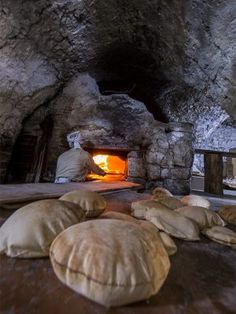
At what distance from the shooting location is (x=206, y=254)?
1156mm

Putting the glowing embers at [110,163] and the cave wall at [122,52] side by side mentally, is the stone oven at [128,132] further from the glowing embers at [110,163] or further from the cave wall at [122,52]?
the glowing embers at [110,163]

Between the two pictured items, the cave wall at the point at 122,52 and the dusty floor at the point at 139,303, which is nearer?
the dusty floor at the point at 139,303

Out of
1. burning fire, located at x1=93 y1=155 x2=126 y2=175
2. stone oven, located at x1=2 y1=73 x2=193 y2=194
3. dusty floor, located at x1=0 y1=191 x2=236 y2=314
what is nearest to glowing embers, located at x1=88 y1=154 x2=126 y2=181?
burning fire, located at x1=93 y1=155 x2=126 y2=175

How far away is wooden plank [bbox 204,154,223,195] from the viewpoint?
4652 millimetres

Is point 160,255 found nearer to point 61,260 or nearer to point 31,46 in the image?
point 61,260

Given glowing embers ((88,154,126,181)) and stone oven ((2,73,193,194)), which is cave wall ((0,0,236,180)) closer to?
stone oven ((2,73,193,194))

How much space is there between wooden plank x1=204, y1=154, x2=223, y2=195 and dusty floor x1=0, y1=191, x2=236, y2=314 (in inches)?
156

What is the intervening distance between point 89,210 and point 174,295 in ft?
2.78

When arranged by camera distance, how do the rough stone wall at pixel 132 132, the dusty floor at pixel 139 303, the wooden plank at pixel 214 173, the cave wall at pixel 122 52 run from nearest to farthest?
the dusty floor at pixel 139 303, the cave wall at pixel 122 52, the wooden plank at pixel 214 173, the rough stone wall at pixel 132 132

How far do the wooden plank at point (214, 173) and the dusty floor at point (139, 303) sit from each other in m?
3.96

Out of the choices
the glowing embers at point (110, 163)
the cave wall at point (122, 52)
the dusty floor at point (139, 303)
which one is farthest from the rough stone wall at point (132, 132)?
the dusty floor at point (139, 303)

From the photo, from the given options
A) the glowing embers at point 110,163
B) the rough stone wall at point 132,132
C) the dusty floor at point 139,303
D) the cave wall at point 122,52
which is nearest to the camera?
the dusty floor at point 139,303

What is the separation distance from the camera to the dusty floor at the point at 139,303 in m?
0.67

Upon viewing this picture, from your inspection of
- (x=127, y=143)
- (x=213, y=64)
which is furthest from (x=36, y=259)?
(x=213, y=64)
